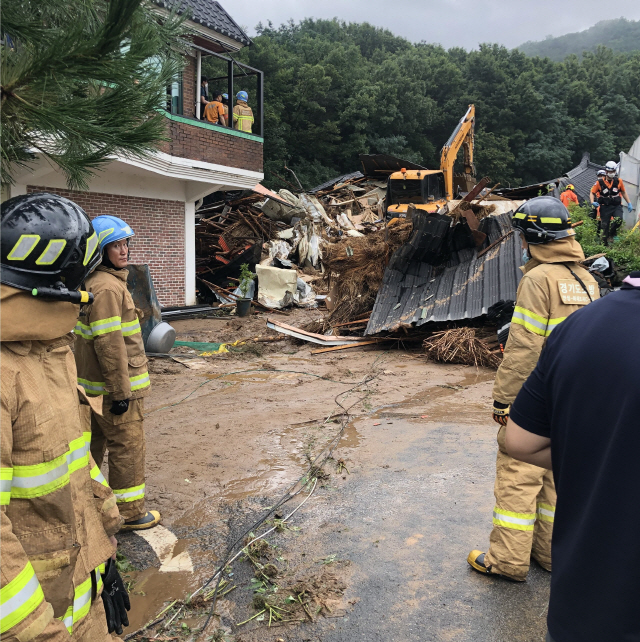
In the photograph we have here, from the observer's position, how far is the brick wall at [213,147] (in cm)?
1263

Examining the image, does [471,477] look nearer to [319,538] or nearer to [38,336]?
[319,538]

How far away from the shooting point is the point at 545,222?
313cm

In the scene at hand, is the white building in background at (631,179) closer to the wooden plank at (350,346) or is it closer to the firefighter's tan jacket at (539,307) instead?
the wooden plank at (350,346)

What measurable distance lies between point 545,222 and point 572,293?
43 centimetres

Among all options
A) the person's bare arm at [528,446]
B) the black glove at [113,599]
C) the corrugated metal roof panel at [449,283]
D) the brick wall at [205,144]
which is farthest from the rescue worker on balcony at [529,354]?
the brick wall at [205,144]

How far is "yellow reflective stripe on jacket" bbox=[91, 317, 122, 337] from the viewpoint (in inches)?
137

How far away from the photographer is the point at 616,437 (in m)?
1.27

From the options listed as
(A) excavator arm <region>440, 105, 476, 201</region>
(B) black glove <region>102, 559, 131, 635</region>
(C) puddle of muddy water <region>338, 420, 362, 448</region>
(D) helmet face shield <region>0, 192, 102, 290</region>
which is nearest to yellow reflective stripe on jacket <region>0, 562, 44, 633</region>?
(B) black glove <region>102, 559, 131, 635</region>

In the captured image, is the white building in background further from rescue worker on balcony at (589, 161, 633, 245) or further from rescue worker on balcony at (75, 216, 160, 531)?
rescue worker on balcony at (75, 216, 160, 531)

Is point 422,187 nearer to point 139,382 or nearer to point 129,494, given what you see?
point 139,382

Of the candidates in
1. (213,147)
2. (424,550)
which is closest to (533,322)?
(424,550)

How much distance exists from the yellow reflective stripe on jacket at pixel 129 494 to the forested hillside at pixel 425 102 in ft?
103

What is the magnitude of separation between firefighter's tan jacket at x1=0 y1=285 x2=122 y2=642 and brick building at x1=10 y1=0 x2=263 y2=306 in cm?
1096

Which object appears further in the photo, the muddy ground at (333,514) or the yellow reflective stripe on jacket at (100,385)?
the yellow reflective stripe on jacket at (100,385)
